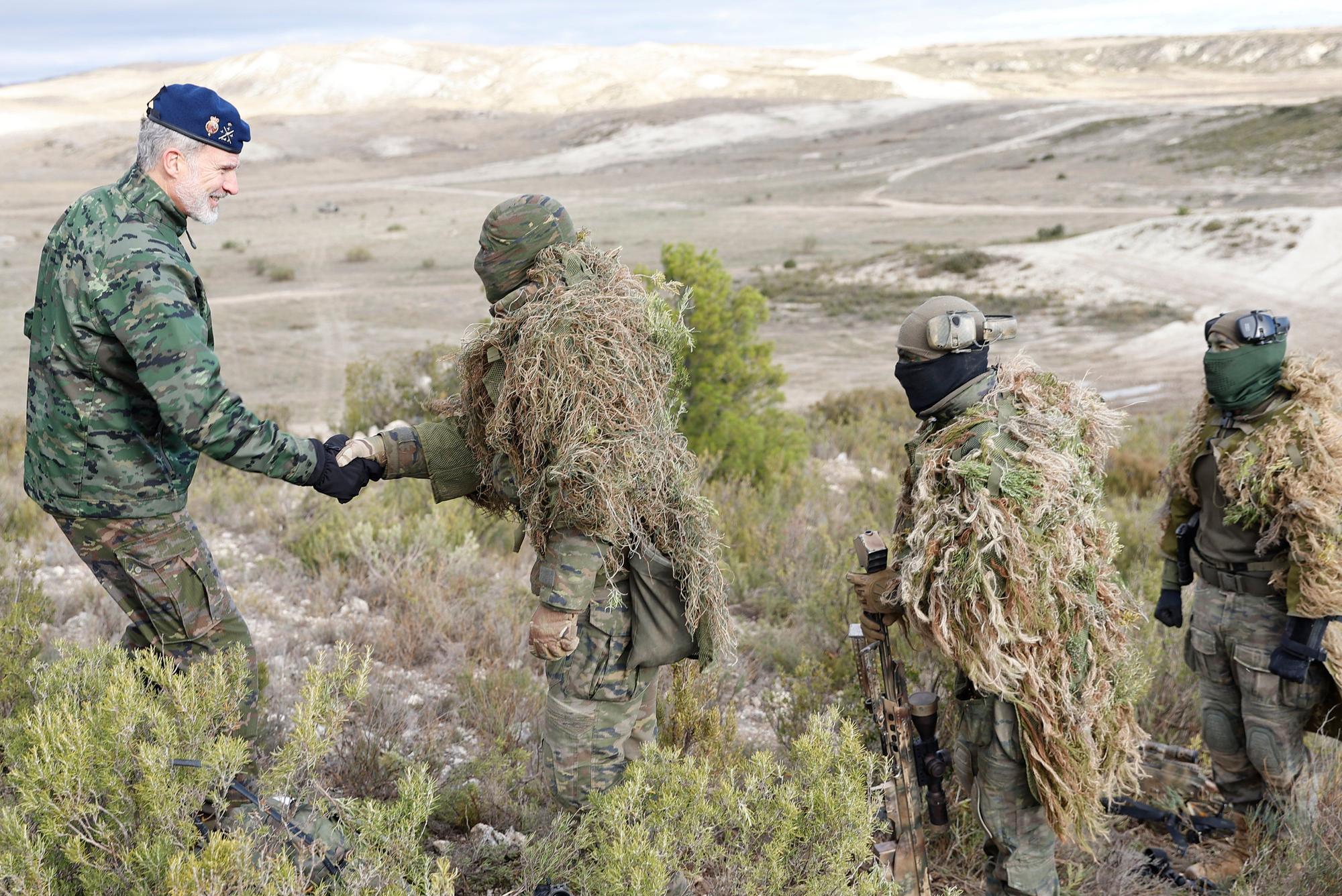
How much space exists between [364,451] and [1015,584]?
1999 mm

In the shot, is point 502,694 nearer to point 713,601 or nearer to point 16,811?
point 713,601

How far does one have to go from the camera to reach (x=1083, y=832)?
8.89 ft

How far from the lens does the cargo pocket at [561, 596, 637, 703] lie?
2.86 m

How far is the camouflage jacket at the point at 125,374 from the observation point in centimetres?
267

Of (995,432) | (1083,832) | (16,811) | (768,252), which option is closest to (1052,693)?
(1083,832)

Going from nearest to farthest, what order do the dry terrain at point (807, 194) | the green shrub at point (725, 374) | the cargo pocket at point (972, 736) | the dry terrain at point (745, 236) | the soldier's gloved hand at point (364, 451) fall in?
the cargo pocket at point (972, 736)
the soldier's gloved hand at point (364, 451)
the dry terrain at point (745, 236)
the green shrub at point (725, 374)
the dry terrain at point (807, 194)

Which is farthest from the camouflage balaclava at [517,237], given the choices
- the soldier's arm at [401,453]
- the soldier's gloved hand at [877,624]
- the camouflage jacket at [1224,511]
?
the camouflage jacket at [1224,511]

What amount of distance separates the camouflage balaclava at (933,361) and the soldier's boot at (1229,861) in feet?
7.16

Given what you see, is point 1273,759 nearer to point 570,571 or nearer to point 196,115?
point 570,571

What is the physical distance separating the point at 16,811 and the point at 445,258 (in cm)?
2673

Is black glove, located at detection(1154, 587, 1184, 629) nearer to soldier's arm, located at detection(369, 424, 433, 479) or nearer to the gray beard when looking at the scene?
soldier's arm, located at detection(369, 424, 433, 479)

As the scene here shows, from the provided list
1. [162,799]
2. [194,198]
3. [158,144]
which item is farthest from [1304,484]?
[158,144]

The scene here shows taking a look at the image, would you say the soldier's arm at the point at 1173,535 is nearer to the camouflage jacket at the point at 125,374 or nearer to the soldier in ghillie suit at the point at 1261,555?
the soldier in ghillie suit at the point at 1261,555

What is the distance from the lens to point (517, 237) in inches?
111
